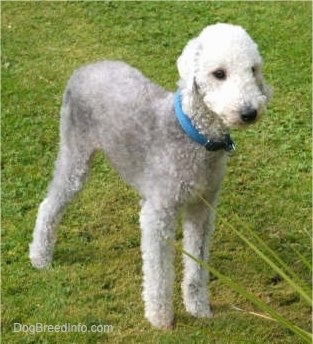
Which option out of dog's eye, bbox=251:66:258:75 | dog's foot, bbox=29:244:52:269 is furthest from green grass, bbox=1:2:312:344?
dog's eye, bbox=251:66:258:75

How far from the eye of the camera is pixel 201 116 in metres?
3.60

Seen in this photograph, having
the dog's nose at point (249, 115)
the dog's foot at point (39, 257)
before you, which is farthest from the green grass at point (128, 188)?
the dog's nose at point (249, 115)

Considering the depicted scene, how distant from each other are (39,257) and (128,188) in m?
1.04

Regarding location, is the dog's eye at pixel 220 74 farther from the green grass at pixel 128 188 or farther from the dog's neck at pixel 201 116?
the green grass at pixel 128 188

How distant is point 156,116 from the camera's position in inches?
151

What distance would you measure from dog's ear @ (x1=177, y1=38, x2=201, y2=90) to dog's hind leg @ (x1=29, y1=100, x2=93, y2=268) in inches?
36.4

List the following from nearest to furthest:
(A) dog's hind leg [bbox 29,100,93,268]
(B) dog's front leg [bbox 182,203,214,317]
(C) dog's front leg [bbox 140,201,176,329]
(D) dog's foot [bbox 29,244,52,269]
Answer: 1. (C) dog's front leg [bbox 140,201,176,329]
2. (B) dog's front leg [bbox 182,203,214,317]
3. (A) dog's hind leg [bbox 29,100,93,268]
4. (D) dog's foot [bbox 29,244,52,269]

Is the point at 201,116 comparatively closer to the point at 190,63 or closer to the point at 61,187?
the point at 190,63

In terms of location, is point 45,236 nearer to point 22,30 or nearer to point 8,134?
point 8,134

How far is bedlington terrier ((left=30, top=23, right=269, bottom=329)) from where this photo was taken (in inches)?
134

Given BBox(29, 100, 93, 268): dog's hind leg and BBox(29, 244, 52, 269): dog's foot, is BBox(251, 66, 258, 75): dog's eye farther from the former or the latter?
BBox(29, 244, 52, 269): dog's foot

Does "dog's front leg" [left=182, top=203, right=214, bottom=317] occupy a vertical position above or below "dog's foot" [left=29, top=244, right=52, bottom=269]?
above

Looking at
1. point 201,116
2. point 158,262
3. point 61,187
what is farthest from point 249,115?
point 61,187

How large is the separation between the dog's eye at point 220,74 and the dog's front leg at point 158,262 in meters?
0.77
